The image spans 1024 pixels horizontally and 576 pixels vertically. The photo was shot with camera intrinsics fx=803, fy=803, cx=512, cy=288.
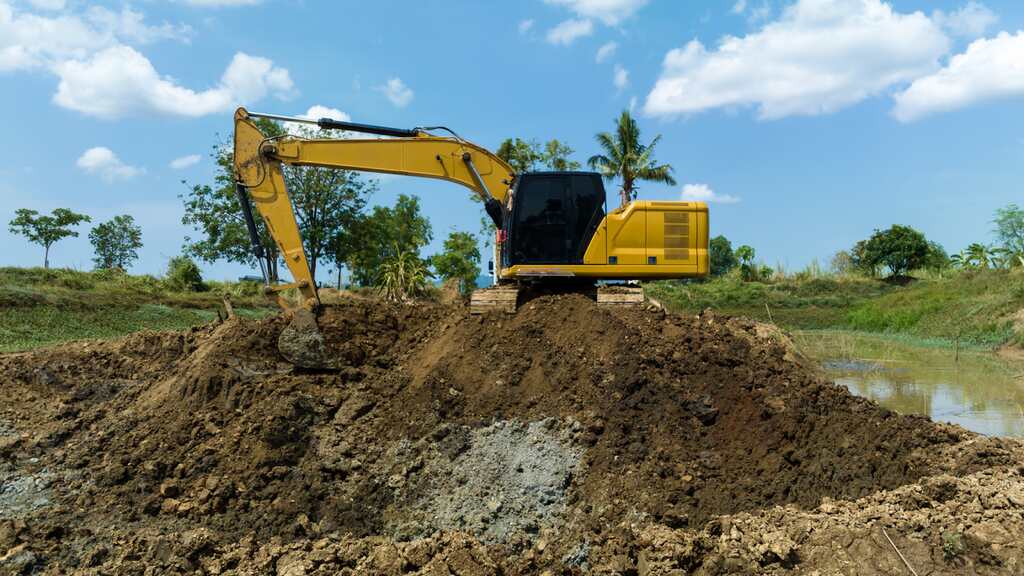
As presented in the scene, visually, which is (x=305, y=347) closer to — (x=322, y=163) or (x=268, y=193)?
(x=268, y=193)

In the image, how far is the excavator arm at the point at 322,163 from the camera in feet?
35.1

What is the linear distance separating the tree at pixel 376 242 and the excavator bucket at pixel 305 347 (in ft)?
73.5

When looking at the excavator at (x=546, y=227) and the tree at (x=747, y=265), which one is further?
the tree at (x=747, y=265)

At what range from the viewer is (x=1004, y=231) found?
4997 cm

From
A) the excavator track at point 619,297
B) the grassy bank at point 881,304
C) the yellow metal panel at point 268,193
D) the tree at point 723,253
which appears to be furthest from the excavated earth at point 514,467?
the tree at point 723,253

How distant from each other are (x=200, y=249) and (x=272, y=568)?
1190 inches

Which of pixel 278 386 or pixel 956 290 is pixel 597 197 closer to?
pixel 278 386

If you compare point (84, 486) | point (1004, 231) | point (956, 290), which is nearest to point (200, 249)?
point (84, 486)

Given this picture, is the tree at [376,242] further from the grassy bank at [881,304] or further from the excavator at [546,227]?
the excavator at [546,227]

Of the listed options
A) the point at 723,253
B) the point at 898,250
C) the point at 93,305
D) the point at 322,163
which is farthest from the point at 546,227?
the point at 723,253

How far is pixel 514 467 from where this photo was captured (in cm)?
693

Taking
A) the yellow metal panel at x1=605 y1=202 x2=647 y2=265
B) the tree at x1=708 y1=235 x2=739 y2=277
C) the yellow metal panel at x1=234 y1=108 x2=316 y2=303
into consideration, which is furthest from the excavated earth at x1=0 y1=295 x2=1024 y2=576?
the tree at x1=708 y1=235 x2=739 y2=277

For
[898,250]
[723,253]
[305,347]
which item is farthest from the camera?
[723,253]

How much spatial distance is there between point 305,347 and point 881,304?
29.0m
